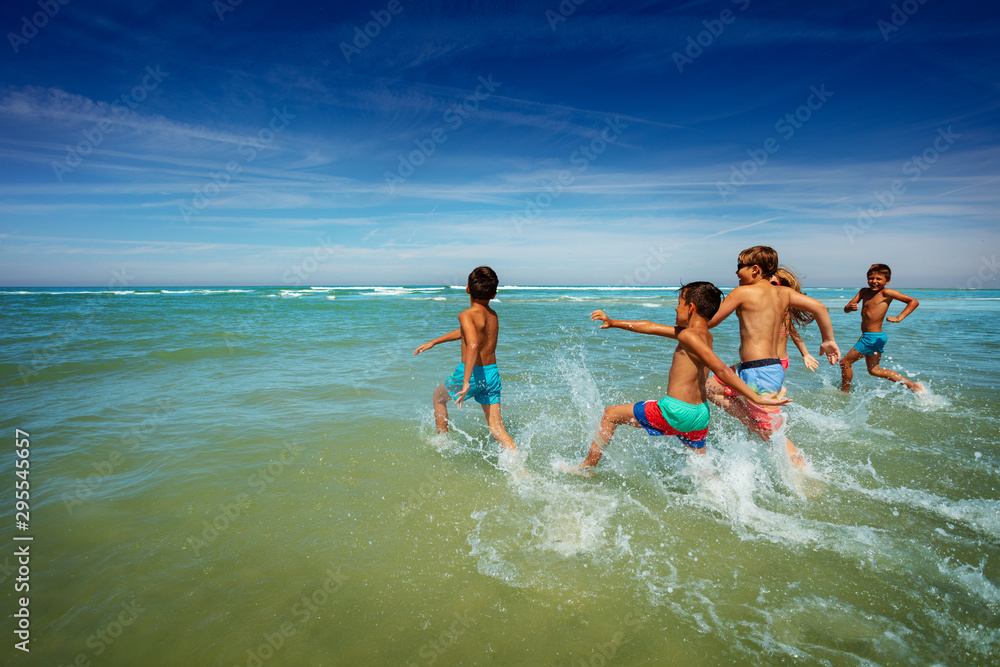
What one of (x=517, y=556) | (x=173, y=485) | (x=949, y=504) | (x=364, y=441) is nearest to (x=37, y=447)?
(x=173, y=485)

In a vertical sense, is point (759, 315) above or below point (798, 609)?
above

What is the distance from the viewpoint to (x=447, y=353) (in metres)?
10.8

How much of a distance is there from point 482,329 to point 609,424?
1562 mm

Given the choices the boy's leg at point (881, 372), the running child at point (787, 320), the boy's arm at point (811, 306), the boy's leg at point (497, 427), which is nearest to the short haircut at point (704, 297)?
the running child at point (787, 320)

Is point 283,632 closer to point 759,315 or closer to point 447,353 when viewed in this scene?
point 759,315

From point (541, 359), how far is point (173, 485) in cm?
721

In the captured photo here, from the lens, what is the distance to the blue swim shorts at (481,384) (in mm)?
4738

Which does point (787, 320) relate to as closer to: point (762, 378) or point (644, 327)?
point (762, 378)

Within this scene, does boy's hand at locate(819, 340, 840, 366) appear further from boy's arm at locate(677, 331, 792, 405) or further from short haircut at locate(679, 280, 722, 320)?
short haircut at locate(679, 280, 722, 320)

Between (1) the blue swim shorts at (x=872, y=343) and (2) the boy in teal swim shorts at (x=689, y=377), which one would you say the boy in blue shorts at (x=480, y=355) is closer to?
(2) the boy in teal swim shorts at (x=689, y=377)

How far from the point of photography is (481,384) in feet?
15.6

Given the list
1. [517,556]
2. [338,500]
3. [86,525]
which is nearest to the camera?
[517,556]

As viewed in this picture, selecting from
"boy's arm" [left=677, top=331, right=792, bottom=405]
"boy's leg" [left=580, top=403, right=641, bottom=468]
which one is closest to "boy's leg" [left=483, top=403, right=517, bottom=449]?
"boy's leg" [left=580, top=403, right=641, bottom=468]

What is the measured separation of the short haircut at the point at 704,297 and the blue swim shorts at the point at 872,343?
541 centimetres
